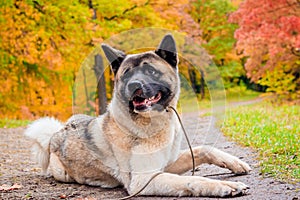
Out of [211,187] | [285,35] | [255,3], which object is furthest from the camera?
[255,3]

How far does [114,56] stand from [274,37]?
10220 millimetres

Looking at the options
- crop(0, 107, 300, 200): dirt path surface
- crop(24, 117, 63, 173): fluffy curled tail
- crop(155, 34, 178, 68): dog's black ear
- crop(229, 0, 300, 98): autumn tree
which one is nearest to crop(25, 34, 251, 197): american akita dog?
crop(155, 34, 178, 68): dog's black ear

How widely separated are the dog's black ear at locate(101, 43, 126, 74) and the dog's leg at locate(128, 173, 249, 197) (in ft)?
3.63

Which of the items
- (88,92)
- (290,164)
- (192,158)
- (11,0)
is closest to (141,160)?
(192,158)

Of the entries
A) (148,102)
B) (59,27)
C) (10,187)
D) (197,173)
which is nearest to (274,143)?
(197,173)

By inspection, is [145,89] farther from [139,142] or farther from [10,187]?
[10,187]

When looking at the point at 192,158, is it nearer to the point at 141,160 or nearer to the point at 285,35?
the point at 141,160

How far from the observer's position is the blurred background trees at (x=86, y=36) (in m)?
13.1

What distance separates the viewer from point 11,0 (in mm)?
11477

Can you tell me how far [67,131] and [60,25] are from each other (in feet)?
31.1

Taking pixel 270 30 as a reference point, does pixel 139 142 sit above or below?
below

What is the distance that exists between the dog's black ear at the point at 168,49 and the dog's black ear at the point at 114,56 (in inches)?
14.1

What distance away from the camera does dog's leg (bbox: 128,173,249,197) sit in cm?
356

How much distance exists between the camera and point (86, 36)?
1401 centimetres
